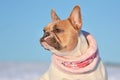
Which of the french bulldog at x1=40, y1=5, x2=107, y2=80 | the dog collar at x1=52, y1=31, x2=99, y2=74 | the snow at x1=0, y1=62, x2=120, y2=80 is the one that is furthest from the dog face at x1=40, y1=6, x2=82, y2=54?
the snow at x1=0, y1=62, x2=120, y2=80

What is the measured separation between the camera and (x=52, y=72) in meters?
4.35

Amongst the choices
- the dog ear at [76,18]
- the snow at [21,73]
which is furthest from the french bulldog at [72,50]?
the snow at [21,73]

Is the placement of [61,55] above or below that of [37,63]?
above

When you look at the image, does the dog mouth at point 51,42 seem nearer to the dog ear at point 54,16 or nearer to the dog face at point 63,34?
the dog face at point 63,34

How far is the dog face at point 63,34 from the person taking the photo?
414cm

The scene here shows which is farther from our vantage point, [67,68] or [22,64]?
[22,64]

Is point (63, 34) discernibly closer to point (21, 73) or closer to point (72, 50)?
point (72, 50)

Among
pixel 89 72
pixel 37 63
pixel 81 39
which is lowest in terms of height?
pixel 37 63

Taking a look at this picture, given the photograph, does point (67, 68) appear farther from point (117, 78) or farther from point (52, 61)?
point (117, 78)

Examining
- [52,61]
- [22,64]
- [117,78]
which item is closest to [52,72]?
[52,61]

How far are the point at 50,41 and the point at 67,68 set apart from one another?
314 mm

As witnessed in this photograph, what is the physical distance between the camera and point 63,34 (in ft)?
13.7

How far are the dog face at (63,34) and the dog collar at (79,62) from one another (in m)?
0.13

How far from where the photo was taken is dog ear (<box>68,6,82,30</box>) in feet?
13.7
